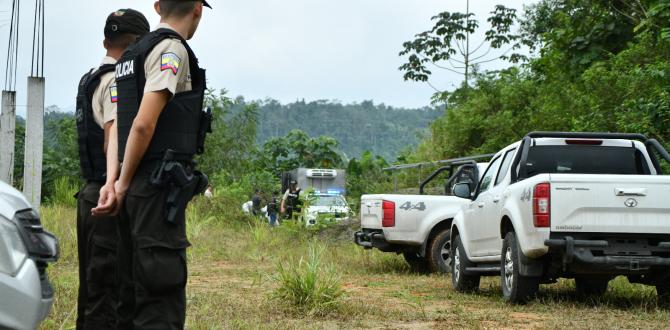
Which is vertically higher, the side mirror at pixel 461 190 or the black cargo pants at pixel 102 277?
the side mirror at pixel 461 190

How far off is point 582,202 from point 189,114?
5.10 m

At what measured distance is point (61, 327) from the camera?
6.87m

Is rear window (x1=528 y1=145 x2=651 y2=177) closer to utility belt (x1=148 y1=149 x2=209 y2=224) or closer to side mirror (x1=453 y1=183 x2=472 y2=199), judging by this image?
side mirror (x1=453 y1=183 x2=472 y2=199)

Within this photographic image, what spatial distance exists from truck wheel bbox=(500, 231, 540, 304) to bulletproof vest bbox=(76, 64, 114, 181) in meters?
4.84

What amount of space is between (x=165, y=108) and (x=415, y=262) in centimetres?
1132

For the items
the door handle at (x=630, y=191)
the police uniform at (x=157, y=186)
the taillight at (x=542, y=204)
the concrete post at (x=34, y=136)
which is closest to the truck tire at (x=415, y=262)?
the concrete post at (x=34, y=136)

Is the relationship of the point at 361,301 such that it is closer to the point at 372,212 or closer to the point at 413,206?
the point at 413,206

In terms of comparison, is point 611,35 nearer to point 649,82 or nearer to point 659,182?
point 649,82

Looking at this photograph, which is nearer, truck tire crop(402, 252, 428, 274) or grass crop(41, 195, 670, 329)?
grass crop(41, 195, 670, 329)

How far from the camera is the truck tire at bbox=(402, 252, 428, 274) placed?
15570 millimetres

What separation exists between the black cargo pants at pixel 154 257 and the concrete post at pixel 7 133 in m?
7.94

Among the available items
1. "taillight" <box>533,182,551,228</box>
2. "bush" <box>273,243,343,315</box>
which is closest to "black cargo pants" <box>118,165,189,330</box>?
"bush" <box>273,243,343,315</box>

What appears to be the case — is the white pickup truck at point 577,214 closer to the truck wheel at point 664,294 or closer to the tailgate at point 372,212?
the truck wheel at point 664,294

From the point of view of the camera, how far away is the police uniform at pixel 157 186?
459 cm
